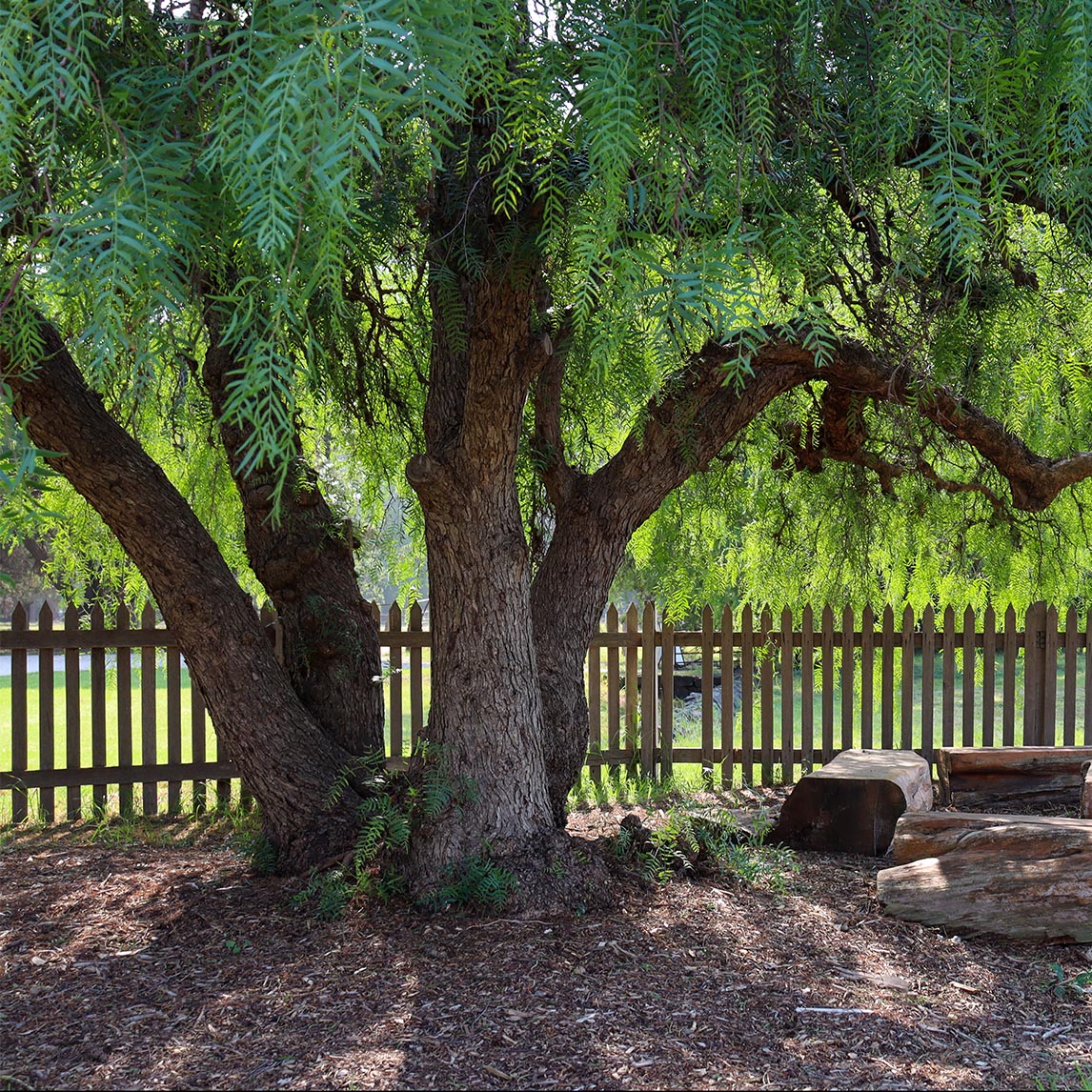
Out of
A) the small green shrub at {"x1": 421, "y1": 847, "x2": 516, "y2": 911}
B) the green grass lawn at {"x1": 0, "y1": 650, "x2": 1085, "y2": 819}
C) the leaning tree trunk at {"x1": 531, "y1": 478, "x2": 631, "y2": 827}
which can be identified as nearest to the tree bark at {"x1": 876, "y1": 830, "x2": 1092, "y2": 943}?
the leaning tree trunk at {"x1": 531, "y1": 478, "x2": 631, "y2": 827}

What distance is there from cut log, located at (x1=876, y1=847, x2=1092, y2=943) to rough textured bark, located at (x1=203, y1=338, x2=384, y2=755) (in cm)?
249

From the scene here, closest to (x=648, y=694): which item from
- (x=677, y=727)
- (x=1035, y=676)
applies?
(x=1035, y=676)

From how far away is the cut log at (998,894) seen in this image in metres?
4.19

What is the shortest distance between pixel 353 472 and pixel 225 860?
8.70 feet

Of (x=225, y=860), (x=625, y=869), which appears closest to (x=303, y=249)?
(x=625, y=869)

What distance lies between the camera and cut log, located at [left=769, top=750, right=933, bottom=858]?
561 cm

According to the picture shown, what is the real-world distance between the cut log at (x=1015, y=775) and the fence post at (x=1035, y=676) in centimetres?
171

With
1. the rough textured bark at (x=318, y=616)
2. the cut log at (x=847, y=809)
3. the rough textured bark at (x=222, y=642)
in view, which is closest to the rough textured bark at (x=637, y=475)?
the rough textured bark at (x=318, y=616)

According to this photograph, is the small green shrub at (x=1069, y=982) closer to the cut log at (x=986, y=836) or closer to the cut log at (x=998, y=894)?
the cut log at (x=998, y=894)

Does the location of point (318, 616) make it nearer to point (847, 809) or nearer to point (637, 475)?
point (637, 475)

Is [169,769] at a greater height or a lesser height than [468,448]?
lesser

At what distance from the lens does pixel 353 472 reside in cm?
703

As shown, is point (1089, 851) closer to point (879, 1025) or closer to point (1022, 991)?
point (1022, 991)

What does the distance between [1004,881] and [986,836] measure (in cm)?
20
